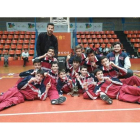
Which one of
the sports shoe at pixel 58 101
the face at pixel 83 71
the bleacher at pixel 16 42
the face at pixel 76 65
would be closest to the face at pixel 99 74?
the face at pixel 83 71

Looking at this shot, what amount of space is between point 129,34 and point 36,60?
12.0 m

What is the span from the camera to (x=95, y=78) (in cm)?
378

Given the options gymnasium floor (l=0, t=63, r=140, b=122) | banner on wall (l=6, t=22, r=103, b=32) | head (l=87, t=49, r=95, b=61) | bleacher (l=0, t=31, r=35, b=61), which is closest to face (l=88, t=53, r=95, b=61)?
head (l=87, t=49, r=95, b=61)

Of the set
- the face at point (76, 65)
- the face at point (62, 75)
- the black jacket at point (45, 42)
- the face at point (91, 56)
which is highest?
the black jacket at point (45, 42)

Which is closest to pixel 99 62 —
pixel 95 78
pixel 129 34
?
pixel 95 78

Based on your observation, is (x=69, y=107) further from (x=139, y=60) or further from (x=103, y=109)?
(x=139, y=60)

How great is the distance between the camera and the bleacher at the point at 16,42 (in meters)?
11.8

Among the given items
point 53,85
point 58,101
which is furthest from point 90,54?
point 58,101

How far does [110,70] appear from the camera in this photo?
3.87 m

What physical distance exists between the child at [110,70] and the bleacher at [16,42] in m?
8.65

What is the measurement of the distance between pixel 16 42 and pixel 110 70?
33.9ft

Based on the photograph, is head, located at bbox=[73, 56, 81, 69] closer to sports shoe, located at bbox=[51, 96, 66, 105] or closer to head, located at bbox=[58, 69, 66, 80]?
head, located at bbox=[58, 69, 66, 80]

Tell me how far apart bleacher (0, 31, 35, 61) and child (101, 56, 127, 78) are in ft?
28.4

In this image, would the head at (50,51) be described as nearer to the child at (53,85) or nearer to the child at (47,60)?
the child at (47,60)
